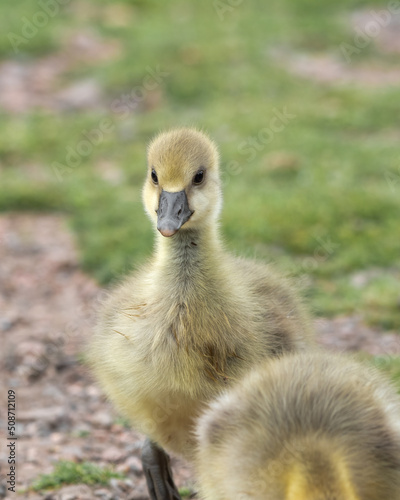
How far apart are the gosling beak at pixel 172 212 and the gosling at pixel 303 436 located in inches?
23.7

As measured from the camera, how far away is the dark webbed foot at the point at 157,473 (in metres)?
3.37

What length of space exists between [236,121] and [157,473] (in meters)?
5.15

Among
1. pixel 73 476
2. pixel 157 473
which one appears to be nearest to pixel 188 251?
pixel 157 473

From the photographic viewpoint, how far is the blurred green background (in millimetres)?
5785

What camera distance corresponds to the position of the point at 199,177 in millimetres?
3281

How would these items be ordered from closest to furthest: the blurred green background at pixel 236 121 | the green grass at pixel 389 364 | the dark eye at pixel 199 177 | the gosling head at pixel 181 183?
the gosling head at pixel 181 183, the dark eye at pixel 199 177, the green grass at pixel 389 364, the blurred green background at pixel 236 121

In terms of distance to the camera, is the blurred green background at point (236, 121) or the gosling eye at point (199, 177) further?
the blurred green background at point (236, 121)

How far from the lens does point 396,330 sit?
4.77 m

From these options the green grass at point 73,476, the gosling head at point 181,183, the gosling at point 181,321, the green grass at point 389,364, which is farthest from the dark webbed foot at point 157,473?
the green grass at point 389,364

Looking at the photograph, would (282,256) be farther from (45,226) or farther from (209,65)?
(209,65)

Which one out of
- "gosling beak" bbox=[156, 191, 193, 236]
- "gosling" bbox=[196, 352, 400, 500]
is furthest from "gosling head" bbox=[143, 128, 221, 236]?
"gosling" bbox=[196, 352, 400, 500]

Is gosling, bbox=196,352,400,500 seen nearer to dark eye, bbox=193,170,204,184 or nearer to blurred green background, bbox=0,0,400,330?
dark eye, bbox=193,170,204,184

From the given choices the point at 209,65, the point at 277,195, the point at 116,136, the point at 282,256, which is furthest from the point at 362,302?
the point at 209,65

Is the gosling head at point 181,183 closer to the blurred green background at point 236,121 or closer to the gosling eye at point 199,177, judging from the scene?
the gosling eye at point 199,177
